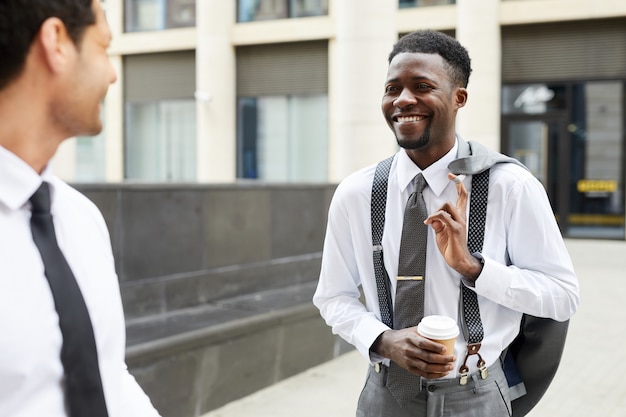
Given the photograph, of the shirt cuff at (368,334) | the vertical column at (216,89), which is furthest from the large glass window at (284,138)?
the shirt cuff at (368,334)

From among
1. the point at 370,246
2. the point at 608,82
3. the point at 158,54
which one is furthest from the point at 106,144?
the point at 370,246

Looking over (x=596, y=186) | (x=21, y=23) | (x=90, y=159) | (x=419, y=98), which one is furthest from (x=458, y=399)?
(x=90, y=159)

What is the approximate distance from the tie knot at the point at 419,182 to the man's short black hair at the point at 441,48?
1.01 feet

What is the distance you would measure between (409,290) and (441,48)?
0.72 metres

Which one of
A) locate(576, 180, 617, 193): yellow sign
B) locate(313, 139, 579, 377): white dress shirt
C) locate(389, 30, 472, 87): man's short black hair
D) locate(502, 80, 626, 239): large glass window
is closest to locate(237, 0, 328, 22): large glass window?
locate(502, 80, 626, 239): large glass window

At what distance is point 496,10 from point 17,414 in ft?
61.4

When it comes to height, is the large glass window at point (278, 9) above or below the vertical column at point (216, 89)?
above

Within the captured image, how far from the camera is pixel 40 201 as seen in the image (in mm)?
1254

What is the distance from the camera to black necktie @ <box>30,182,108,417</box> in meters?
1.22

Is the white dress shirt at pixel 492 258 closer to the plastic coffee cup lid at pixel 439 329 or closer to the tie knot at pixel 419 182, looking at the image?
the tie knot at pixel 419 182

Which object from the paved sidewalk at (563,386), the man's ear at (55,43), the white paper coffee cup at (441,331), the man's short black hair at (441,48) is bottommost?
the paved sidewalk at (563,386)

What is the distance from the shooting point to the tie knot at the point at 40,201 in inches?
49.3

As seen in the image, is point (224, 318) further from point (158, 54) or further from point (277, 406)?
point (158, 54)

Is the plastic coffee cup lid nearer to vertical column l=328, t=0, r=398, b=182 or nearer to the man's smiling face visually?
the man's smiling face
